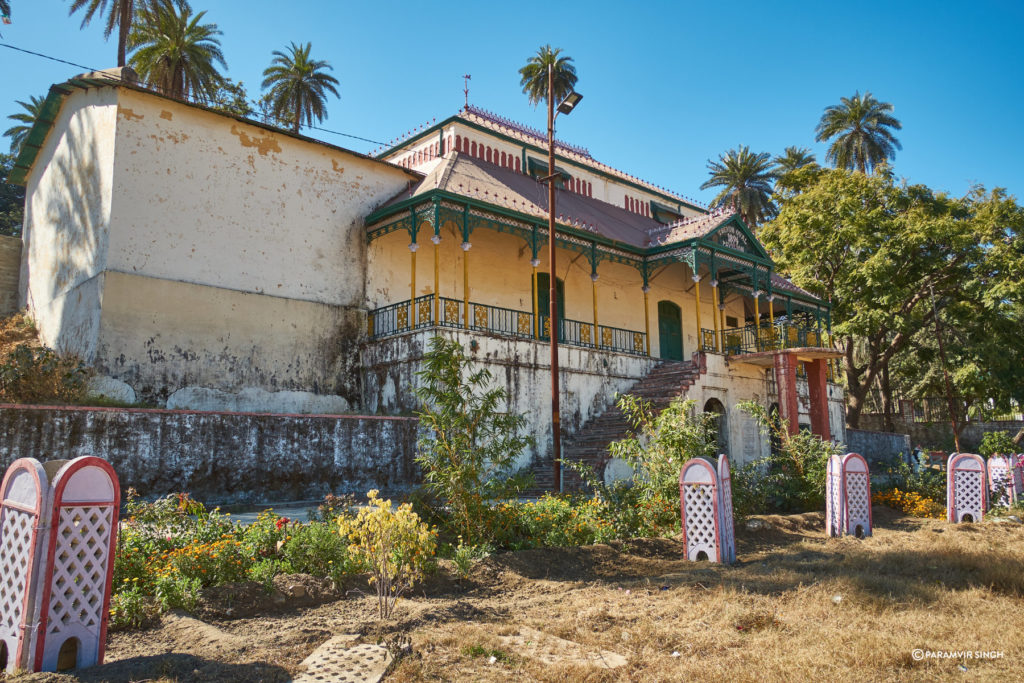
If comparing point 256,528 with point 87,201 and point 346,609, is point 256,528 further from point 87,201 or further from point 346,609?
point 87,201

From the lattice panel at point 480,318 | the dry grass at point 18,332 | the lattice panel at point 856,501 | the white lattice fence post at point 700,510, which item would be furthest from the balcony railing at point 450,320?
the dry grass at point 18,332

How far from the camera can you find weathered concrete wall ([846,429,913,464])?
25.4 metres

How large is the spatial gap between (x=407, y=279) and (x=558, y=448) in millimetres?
7745

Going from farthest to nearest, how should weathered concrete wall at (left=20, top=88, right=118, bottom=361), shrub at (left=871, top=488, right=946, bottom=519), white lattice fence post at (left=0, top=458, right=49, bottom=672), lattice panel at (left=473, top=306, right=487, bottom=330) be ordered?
lattice panel at (left=473, top=306, right=487, bottom=330) → weathered concrete wall at (left=20, top=88, right=118, bottom=361) → shrub at (left=871, top=488, right=946, bottom=519) → white lattice fence post at (left=0, top=458, right=49, bottom=672)

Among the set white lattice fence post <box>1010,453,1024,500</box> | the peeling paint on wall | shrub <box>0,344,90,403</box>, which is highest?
the peeling paint on wall

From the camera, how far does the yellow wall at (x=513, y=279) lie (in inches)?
715

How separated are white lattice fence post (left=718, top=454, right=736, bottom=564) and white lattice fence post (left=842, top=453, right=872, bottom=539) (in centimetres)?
276

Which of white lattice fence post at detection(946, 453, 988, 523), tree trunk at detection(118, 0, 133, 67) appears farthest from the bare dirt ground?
tree trunk at detection(118, 0, 133, 67)

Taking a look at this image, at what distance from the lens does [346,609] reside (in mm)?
6227

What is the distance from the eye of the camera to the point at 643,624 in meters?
5.72

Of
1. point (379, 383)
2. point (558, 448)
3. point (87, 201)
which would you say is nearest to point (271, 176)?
point (87, 201)

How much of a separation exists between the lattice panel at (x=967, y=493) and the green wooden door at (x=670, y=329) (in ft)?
41.2

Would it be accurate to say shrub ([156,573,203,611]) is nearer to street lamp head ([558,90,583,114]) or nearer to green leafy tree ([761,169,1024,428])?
street lamp head ([558,90,583,114])

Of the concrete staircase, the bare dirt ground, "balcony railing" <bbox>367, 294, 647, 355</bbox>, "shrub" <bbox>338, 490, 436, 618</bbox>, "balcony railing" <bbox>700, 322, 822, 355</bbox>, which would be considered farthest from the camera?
"balcony railing" <bbox>700, 322, 822, 355</bbox>
